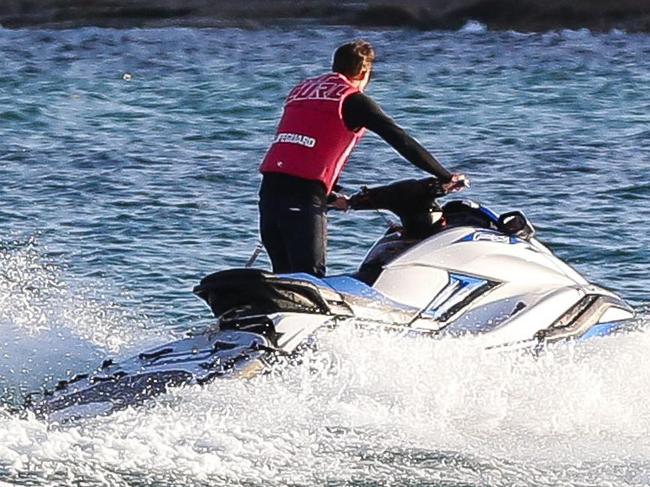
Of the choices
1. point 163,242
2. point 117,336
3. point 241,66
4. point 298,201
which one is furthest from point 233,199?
point 241,66

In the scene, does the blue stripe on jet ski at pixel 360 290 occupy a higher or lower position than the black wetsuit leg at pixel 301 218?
lower

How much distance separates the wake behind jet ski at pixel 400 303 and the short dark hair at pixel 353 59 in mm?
538

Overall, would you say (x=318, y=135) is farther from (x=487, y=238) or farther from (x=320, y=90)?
(x=487, y=238)

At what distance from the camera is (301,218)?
7.38 meters

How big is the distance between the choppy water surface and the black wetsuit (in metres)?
0.62

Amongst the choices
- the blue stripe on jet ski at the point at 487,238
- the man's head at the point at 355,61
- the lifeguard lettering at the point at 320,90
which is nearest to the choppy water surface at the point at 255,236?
the blue stripe on jet ski at the point at 487,238

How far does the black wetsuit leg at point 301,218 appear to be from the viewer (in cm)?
738

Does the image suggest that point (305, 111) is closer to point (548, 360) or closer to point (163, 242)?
point (548, 360)

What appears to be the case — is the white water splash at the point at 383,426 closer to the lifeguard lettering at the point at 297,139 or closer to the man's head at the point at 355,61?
the lifeguard lettering at the point at 297,139

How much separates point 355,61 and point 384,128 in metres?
0.37

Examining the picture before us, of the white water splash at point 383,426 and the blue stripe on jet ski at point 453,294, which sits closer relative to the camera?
the white water splash at point 383,426

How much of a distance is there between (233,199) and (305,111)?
552 cm

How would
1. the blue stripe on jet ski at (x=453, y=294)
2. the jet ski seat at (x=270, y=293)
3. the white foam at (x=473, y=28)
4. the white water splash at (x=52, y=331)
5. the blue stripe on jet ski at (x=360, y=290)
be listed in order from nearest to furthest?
the jet ski seat at (x=270, y=293), the blue stripe on jet ski at (x=360, y=290), the blue stripe on jet ski at (x=453, y=294), the white water splash at (x=52, y=331), the white foam at (x=473, y=28)

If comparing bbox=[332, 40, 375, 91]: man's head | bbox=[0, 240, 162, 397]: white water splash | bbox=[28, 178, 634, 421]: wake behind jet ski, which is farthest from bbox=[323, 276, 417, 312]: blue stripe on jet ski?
bbox=[0, 240, 162, 397]: white water splash
